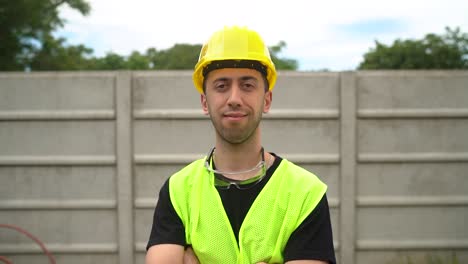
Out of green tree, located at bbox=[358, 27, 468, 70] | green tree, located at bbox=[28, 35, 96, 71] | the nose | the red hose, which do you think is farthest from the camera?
green tree, located at bbox=[358, 27, 468, 70]

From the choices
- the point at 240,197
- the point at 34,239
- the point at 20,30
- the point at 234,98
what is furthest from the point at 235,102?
the point at 20,30

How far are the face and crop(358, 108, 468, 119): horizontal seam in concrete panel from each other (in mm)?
3145

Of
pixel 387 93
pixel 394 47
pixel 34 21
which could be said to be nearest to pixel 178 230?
pixel 387 93

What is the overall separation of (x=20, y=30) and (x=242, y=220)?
353 inches

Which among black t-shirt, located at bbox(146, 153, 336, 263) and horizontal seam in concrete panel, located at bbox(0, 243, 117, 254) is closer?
black t-shirt, located at bbox(146, 153, 336, 263)

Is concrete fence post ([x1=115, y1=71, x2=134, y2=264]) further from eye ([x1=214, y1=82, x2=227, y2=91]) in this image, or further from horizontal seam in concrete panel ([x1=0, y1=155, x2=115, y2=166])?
eye ([x1=214, y1=82, x2=227, y2=91])

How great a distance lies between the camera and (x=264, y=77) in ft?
5.10

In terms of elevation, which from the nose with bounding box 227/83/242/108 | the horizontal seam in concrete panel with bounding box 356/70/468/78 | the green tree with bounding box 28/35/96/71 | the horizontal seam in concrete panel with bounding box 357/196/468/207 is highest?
the green tree with bounding box 28/35/96/71

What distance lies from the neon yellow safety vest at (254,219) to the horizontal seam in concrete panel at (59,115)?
3.07 meters

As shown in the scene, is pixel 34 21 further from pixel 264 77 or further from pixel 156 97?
pixel 264 77

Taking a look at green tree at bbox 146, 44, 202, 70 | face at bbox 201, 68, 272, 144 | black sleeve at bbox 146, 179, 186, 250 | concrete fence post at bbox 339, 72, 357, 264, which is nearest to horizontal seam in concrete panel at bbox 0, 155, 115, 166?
concrete fence post at bbox 339, 72, 357, 264

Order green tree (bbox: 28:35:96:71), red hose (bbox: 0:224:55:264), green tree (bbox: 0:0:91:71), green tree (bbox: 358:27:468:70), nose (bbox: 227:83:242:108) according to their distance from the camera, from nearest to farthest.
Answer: nose (bbox: 227:83:242:108) < red hose (bbox: 0:224:55:264) < green tree (bbox: 0:0:91:71) < green tree (bbox: 28:35:96:71) < green tree (bbox: 358:27:468:70)

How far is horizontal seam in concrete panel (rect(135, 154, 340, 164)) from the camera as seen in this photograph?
14.7 feet

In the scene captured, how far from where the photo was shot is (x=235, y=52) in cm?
151
